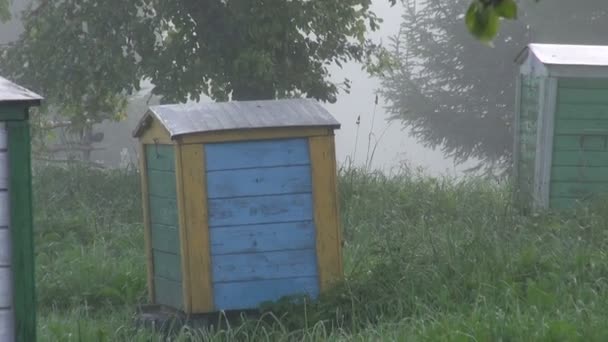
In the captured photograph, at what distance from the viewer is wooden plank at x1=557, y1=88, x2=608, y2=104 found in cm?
920

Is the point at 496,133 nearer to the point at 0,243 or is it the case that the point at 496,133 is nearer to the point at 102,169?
the point at 102,169

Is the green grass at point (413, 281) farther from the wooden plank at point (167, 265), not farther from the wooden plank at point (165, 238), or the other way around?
the wooden plank at point (165, 238)

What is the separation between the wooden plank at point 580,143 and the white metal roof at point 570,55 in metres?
0.60

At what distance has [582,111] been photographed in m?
9.23

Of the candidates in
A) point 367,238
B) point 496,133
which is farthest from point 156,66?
point 496,133

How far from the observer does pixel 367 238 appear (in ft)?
27.9

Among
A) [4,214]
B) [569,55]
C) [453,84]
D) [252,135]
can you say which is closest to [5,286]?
[4,214]

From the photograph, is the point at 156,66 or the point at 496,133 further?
the point at 496,133

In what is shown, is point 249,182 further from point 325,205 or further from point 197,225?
point 325,205

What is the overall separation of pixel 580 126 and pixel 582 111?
12 cm

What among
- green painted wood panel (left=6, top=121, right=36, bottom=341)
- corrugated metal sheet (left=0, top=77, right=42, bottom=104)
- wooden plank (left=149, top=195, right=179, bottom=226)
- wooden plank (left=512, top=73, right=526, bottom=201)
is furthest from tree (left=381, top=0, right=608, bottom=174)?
green painted wood panel (left=6, top=121, right=36, bottom=341)

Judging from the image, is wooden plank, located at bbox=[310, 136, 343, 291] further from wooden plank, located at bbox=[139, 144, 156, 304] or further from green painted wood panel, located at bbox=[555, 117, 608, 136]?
green painted wood panel, located at bbox=[555, 117, 608, 136]

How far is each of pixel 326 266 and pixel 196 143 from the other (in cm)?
109

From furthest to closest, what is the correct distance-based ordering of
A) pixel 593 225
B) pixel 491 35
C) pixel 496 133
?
pixel 496 133
pixel 593 225
pixel 491 35
